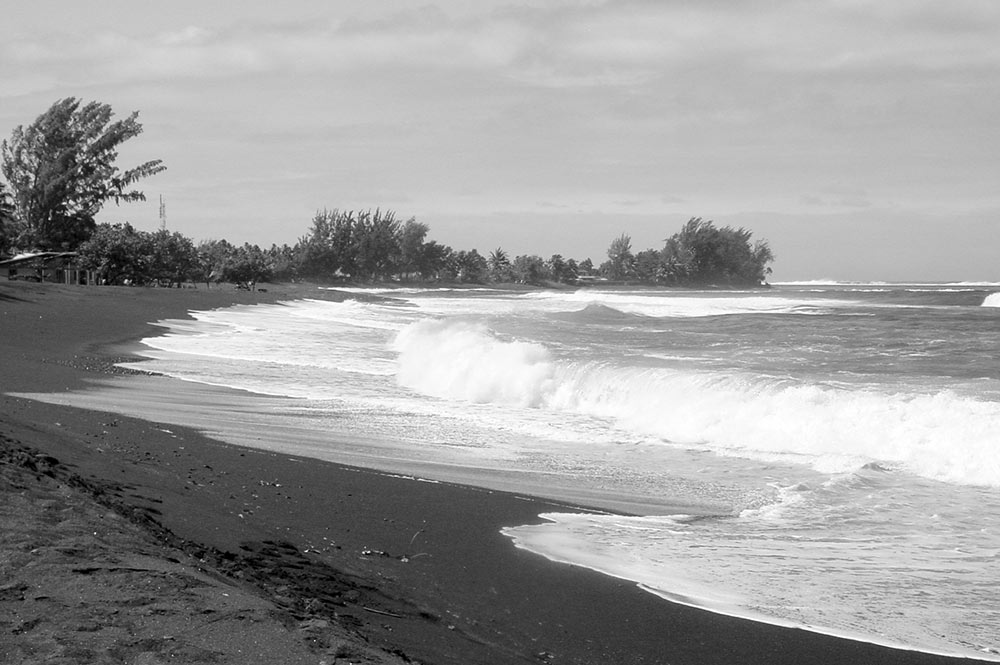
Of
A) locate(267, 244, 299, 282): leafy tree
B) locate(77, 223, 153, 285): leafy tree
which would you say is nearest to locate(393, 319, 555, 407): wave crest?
locate(77, 223, 153, 285): leafy tree

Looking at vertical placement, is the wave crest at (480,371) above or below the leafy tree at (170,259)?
below

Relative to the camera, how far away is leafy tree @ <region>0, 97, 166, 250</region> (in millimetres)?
69188

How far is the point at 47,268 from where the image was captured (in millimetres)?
56875

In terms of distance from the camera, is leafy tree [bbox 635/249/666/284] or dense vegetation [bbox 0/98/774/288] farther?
leafy tree [bbox 635/249/666/284]

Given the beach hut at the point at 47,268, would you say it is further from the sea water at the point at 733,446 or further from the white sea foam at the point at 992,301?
the white sea foam at the point at 992,301

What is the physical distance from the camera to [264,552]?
5.95m

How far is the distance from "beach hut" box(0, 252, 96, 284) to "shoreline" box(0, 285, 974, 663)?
A: 43.3 meters

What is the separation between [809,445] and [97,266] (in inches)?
2235

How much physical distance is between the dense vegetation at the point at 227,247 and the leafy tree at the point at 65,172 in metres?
0.07

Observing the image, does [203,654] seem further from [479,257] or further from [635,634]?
[479,257]

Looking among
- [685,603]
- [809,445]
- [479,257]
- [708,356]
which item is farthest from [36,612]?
[479,257]

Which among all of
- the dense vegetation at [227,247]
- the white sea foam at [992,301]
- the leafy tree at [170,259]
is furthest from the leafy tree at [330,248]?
the white sea foam at [992,301]

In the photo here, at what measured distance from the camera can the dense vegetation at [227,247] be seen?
6706 centimetres

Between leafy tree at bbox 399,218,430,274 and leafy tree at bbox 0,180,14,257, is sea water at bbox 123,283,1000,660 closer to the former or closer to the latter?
leafy tree at bbox 0,180,14,257
